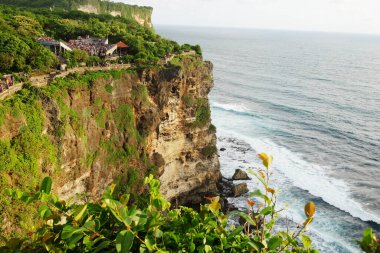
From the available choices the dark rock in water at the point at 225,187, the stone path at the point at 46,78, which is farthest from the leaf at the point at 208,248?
the dark rock in water at the point at 225,187

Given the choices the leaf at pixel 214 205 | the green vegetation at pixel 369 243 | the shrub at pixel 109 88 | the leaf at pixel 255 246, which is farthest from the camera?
the shrub at pixel 109 88

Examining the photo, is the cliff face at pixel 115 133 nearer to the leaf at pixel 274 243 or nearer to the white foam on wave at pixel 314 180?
the white foam on wave at pixel 314 180

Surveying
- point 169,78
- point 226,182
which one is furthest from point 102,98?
point 226,182

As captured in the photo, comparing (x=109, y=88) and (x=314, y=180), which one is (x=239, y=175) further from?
(x=109, y=88)

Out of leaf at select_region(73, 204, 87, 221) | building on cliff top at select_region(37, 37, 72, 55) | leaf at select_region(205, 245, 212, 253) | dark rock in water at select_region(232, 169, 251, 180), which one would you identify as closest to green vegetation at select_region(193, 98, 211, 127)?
dark rock in water at select_region(232, 169, 251, 180)

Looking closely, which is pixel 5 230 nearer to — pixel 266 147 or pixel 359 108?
pixel 266 147

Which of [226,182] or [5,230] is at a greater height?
[5,230]
